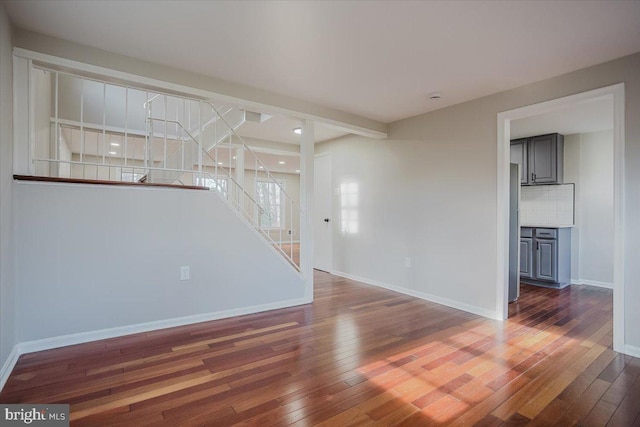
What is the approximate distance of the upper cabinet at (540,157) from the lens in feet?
16.0

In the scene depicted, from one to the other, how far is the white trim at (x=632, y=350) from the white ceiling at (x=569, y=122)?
2383 mm

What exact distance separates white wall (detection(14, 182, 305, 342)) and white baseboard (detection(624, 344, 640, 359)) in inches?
119

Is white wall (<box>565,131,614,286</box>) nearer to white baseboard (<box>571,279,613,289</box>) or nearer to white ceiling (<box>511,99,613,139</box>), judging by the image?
white baseboard (<box>571,279,613,289</box>)

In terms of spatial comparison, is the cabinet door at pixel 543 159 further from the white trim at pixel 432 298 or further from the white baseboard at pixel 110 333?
the white baseboard at pixel 110 333

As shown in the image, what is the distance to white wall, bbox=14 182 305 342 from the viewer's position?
242 centimetres

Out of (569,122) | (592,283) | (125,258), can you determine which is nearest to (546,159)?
(569,122)

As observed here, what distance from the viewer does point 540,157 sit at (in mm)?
4984

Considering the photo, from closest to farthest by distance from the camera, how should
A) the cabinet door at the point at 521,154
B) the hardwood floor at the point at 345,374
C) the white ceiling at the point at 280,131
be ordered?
the hardwood floor at the point at 345,374 → the white ceiling at the point at 280,131 → the cabinet door at the point at 521,154

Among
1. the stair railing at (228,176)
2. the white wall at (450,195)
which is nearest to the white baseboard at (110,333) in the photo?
the stair railing at (228,176)

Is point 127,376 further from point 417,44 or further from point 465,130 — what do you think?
point 465,130

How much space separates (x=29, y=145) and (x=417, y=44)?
291 cm

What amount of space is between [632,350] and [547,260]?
8.12 feet

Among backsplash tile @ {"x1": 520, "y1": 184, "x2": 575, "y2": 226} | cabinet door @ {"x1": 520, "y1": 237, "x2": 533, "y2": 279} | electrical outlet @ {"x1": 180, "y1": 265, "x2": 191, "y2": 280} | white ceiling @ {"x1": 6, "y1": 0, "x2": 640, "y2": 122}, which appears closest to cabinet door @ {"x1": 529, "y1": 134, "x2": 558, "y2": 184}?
backsplash tile @ {"x1": 520, "y1": 184, "x2": 575, "y2": 226}

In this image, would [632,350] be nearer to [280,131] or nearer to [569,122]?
[569,122]
